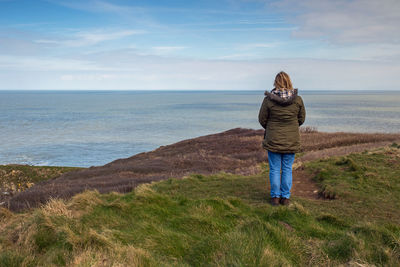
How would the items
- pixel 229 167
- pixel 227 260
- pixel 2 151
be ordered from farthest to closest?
pixel 2 151 → pixel 229 167 → pixel 227 260

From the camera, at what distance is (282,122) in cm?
830

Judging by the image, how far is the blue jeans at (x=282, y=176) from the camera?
8.30 meters

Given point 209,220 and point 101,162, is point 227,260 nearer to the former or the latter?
point 209,220

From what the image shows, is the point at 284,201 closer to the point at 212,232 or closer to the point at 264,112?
the point at 264,112

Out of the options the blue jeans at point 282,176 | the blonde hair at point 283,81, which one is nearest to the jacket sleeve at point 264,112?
the blonde hair at point 283,81

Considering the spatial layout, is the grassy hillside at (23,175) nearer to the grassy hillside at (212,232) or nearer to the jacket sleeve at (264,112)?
the grassy hillside at (212,232)

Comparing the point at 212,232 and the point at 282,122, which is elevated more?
the point at 282,122

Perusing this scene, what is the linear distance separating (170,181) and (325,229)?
22.0 ft

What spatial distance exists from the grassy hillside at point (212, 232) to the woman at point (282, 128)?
590 mm

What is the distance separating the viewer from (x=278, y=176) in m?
8.38

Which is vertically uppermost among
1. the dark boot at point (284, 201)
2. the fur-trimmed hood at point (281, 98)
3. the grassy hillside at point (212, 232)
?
the fur-trimmed hood at point (281, 98)

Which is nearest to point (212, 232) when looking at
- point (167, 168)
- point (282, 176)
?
point (282, 176)

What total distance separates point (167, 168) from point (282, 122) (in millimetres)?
13426

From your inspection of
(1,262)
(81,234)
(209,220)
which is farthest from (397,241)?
(1,262)
